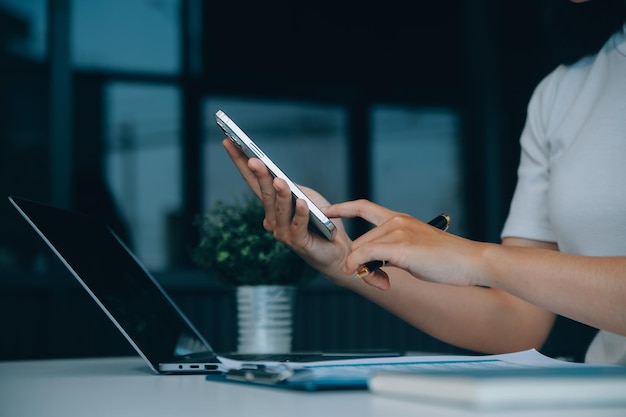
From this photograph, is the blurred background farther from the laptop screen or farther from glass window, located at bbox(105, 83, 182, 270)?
the laptop screen

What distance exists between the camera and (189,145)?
11.4 ft

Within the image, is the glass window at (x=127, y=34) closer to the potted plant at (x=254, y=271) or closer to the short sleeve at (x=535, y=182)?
the potted plant at (x=254, y=271)

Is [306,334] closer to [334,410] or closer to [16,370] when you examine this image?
[16,370]

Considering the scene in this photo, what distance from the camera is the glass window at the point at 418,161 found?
379 cm

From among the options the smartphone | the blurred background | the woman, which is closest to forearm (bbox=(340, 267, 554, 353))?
the woman

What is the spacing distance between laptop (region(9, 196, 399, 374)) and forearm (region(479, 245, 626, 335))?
23 centimetres

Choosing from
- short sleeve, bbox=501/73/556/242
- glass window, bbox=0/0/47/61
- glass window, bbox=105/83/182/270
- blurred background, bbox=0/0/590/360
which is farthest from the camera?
glass window, bbox=105/83/182/270

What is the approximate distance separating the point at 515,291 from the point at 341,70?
2979mm

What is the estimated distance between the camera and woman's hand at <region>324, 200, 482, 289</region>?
0.92 metres

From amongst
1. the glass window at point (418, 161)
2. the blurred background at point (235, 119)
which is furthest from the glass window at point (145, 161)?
the glass window at point (418, 161)

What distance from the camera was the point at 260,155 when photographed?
1.02 metres

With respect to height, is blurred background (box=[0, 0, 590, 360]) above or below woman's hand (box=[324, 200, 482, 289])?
above

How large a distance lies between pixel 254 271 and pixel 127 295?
0.95ft

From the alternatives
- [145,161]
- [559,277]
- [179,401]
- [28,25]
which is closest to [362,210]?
[559,277]
